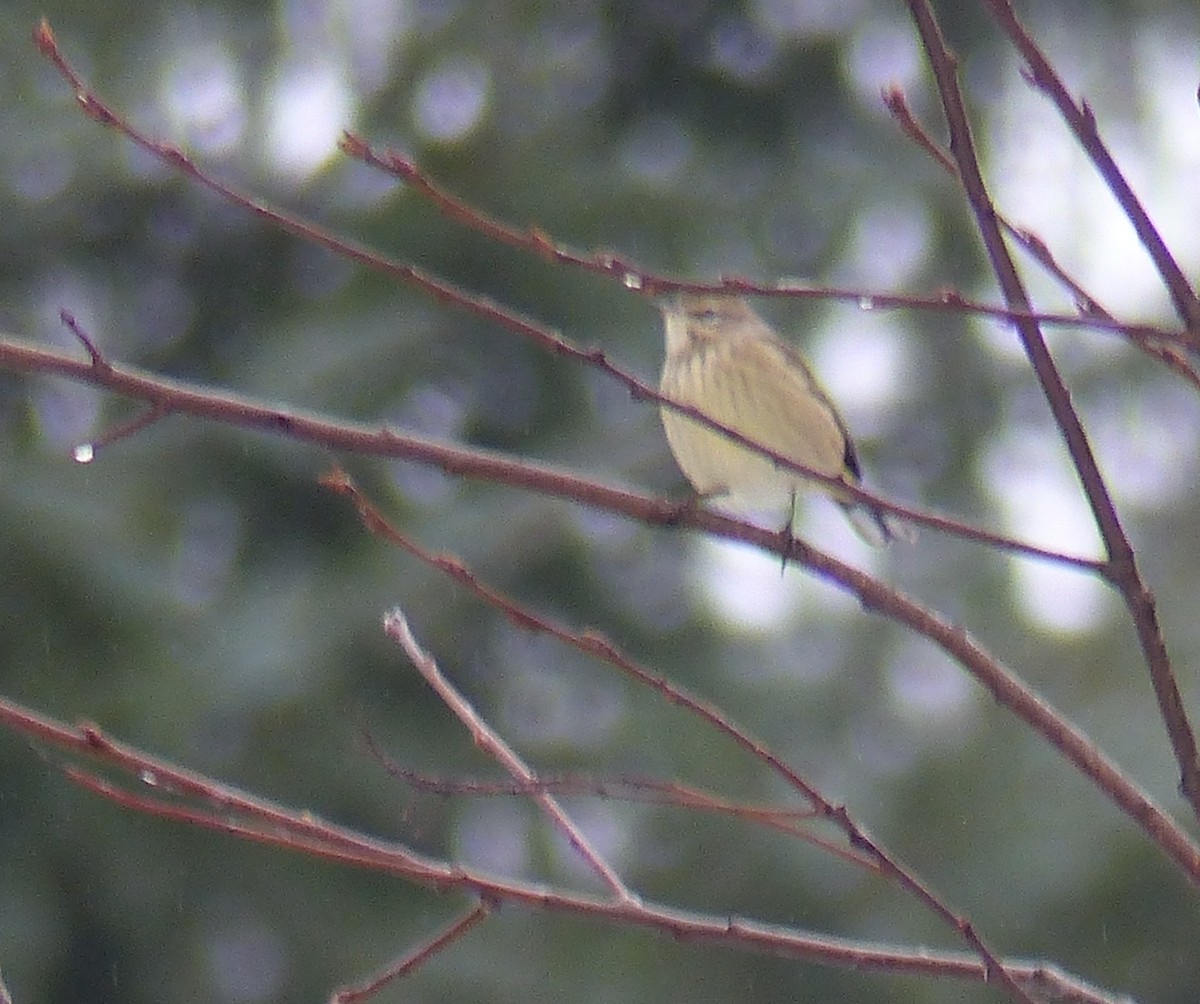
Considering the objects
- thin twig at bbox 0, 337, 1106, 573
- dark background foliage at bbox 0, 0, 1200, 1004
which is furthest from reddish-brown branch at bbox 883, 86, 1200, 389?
dark background foliage at bbox 0, 0, 1200, 1004

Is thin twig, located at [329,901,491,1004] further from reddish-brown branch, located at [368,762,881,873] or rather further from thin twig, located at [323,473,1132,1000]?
thin twig, located at [323,473,1132,1000]

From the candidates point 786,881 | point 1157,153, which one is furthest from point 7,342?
point 1157,153

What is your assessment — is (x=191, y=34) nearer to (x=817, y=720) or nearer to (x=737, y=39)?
(x=737, y=39)

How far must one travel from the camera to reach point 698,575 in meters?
6.09

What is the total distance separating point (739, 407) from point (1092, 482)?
2.12 metres

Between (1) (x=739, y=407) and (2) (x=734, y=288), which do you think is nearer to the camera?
(2) (x=734, y=288)

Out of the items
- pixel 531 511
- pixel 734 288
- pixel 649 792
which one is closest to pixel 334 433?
pixel 734 288

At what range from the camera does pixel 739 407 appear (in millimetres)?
3480

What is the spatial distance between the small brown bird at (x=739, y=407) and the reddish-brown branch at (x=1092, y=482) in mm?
1930

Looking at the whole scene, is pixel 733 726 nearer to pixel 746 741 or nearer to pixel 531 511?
pixel 746 741

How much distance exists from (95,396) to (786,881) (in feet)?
8.85

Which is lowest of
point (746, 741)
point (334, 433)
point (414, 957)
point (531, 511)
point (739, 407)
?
point (414, 957)

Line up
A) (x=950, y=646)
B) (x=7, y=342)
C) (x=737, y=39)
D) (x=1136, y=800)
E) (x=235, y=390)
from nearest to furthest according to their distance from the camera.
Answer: (x=7, y=342) < (x=1136, y=800) < (x=950, y=646) < (x=235, y=390) < (x=737, y=39)

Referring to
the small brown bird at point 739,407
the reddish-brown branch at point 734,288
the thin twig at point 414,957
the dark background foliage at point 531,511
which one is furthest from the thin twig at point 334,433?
the dark background foliage at point 531,511
